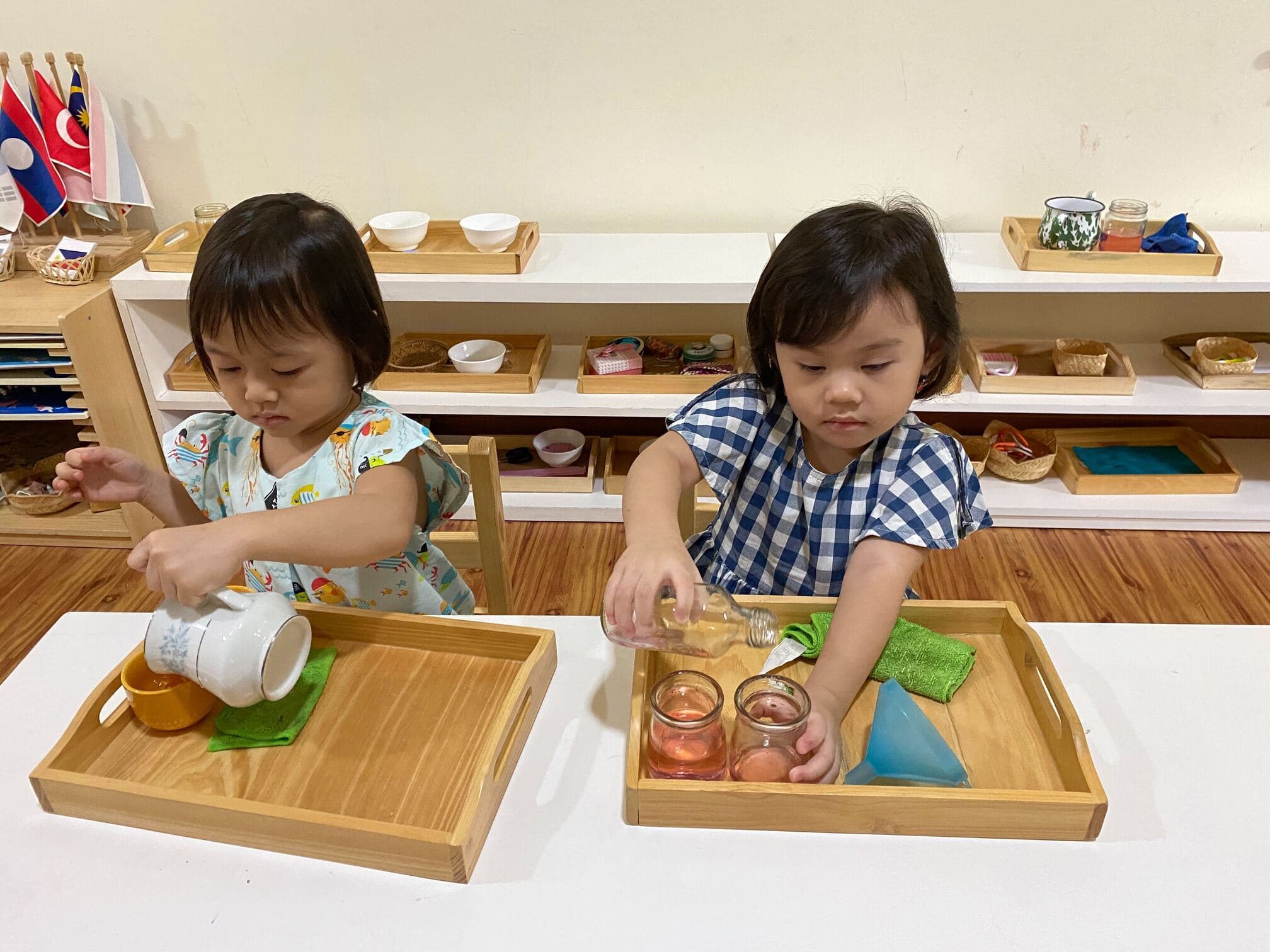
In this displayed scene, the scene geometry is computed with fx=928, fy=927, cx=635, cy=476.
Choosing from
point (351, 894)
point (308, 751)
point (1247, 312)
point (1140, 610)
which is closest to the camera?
point (351, 894)

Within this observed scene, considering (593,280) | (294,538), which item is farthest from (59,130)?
(294,538)

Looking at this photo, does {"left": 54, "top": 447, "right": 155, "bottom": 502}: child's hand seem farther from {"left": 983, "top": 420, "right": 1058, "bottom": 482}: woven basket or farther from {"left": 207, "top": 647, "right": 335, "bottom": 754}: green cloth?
{"left": 983, "top": 420, "right": 1058, "bottom": 482}: woven basket

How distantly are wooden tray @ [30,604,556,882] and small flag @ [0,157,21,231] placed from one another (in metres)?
1.76

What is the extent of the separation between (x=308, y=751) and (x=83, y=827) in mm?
180

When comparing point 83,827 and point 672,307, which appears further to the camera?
point 672,307

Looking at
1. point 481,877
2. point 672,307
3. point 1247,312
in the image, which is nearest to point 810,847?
point 481,877

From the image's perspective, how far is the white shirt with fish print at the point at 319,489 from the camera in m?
1.10

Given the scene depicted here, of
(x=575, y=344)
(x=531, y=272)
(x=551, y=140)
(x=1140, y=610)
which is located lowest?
(x=1140, y=610)

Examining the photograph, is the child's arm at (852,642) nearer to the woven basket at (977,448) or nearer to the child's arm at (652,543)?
the child's arm at (652,543)

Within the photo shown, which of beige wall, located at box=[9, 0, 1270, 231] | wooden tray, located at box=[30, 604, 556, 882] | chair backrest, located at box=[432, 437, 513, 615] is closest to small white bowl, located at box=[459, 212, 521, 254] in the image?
beige wall, located at box=[9, 0, 1270, 231]

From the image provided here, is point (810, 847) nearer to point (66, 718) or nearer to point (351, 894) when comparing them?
point (351, 894)

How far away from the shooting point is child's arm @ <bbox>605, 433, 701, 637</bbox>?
79 cm

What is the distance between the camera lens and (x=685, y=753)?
77cm

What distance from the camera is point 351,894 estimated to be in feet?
2.28
